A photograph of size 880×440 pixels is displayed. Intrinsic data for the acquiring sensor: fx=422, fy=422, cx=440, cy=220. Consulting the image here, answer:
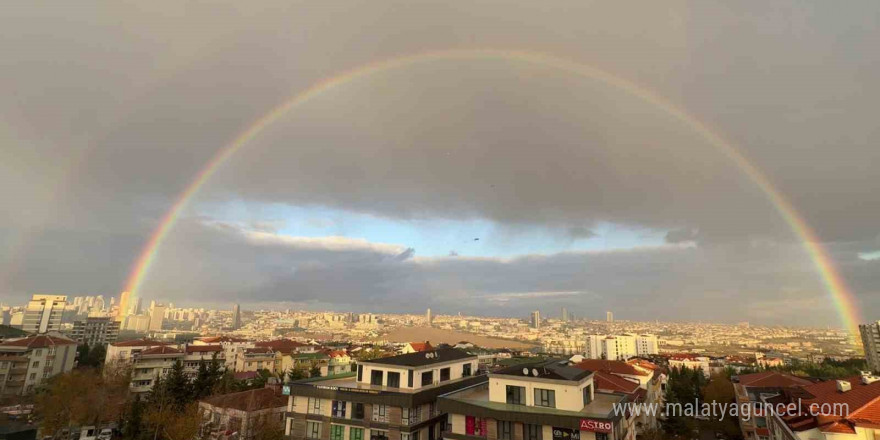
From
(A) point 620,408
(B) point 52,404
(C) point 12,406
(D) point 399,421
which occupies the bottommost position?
(C) point 12,406

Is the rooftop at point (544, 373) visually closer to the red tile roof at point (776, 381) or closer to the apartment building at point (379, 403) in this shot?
the apartment building at point (379, 403)

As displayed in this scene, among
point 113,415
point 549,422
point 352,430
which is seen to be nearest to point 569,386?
point 549,422

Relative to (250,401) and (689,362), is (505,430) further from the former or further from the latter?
(689,362)

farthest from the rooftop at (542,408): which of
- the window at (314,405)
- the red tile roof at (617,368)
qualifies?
the red tile roof at (617,368)

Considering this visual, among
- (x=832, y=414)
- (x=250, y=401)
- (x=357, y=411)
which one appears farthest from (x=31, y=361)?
(x=832, y=414)

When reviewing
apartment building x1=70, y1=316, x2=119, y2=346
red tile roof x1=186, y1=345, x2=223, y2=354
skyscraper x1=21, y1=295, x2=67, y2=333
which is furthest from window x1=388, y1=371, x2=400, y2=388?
skyscraper x1=21, y1=295, x2=67, y2=333

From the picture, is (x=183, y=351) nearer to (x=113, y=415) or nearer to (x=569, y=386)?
(x=113, y=415)

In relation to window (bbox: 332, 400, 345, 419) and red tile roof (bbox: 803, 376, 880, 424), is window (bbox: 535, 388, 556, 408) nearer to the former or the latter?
red tile roof (bbox: 803, 376, 880, 424)

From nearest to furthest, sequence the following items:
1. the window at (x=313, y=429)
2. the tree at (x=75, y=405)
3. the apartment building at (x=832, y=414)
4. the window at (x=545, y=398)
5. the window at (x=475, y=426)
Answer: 1. the apartment building at (x=832, y=414)
2. the window at (x=475, y=426)
3. the window at (x=545, y=398)
4. the window at (x=313, y=429)
5. the tree at (x=75, y=405)
